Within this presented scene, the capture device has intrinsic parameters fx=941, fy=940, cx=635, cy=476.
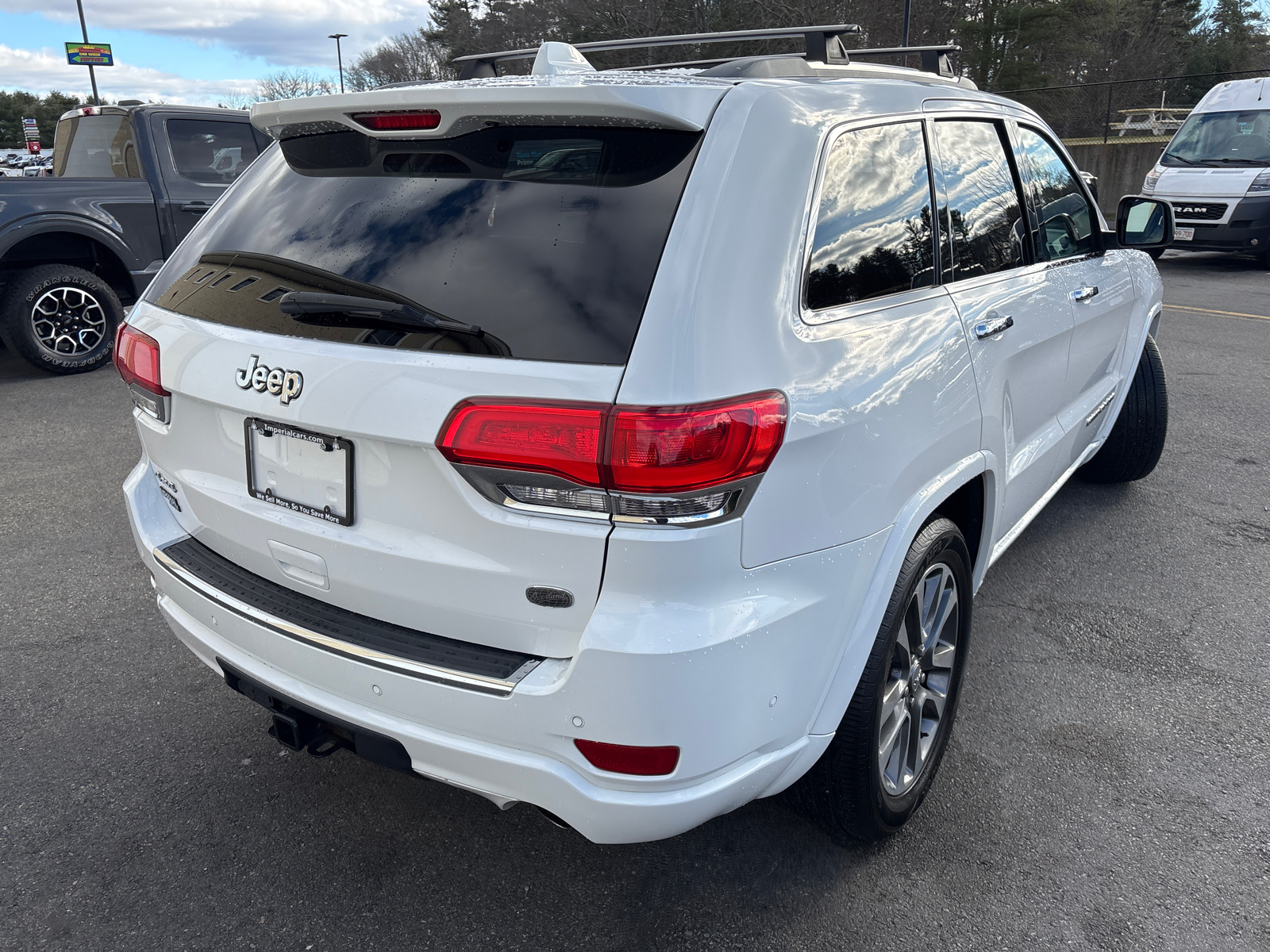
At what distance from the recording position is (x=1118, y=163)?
2216cm

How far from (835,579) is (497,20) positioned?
4735cm

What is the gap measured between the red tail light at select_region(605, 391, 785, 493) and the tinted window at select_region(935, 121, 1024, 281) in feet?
3.86

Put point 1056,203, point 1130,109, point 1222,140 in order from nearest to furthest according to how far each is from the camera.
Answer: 1. point 1056,203
2. point 1222,140
3. point 1130,109

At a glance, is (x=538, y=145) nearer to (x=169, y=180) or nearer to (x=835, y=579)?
(x=835, y=579)

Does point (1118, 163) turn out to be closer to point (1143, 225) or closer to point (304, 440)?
point (1143, 225)

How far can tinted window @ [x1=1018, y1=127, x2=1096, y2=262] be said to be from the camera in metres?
3.24

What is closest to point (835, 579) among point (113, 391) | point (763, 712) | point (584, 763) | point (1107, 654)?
point (763, 712)

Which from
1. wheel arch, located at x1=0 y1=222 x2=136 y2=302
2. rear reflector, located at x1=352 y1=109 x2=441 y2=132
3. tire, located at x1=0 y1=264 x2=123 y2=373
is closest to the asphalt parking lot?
rear reflector, located at x1=352 y1=109 x2=441 y2=132

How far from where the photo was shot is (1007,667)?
3.28 metres

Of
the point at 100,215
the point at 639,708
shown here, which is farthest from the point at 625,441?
the point at 100,215

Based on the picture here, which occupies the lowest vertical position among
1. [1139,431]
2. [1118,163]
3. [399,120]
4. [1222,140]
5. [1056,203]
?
[1139,431]

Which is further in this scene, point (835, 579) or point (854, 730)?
point (854, 730)

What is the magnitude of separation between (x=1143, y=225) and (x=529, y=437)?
3327mm

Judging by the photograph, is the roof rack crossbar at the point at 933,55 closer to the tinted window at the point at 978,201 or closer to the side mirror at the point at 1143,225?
the tinted window at the point at 978,201
